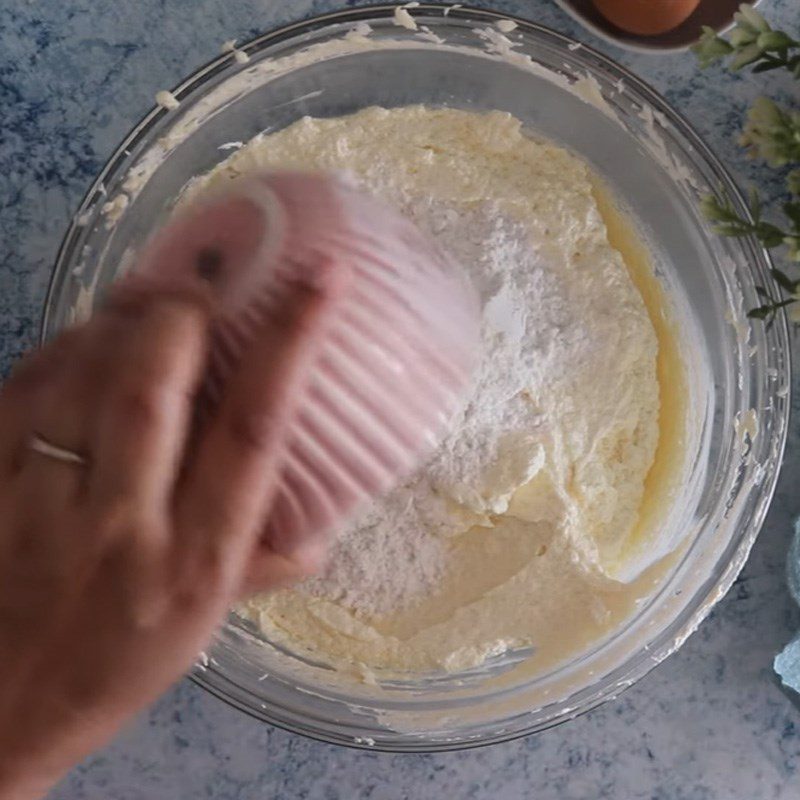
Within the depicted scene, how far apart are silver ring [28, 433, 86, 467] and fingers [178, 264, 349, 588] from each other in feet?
0.20

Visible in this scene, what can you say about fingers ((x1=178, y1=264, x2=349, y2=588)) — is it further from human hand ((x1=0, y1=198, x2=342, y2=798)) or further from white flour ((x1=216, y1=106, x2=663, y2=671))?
white flour ((x1=216, y1=106, x2=663, y2=671))

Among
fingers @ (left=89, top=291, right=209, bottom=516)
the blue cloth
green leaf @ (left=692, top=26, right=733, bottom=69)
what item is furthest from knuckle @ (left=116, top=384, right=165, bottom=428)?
the blue cloth

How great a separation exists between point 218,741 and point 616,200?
65 centimetres

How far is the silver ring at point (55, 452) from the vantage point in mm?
524

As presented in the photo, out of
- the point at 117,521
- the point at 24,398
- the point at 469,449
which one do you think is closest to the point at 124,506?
the point at 117,521

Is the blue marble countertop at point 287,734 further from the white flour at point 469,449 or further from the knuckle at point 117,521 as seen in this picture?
the knuckle at point 117,521

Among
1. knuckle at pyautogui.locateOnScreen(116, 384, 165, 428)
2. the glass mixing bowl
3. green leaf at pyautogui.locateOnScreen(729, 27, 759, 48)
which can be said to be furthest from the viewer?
the glass mixing bowl

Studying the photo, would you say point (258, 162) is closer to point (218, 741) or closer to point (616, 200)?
point (616, 200)

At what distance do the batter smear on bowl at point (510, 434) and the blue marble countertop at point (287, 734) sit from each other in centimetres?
10

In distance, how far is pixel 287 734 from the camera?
3.16 ft

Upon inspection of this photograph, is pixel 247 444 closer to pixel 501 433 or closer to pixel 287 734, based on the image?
pixel 501 433

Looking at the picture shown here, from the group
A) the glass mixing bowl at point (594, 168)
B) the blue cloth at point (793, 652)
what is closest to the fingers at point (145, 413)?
the glass mixing bowl at point (594, 168)

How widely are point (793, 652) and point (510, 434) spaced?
357 mm

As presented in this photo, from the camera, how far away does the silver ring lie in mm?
524
